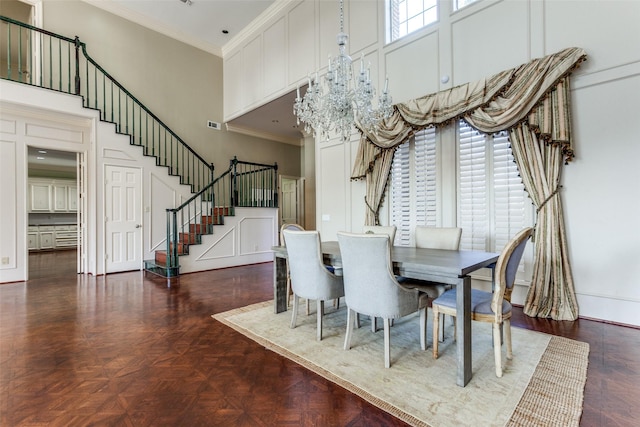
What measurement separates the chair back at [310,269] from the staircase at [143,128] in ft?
10.8

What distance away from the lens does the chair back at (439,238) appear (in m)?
3.17

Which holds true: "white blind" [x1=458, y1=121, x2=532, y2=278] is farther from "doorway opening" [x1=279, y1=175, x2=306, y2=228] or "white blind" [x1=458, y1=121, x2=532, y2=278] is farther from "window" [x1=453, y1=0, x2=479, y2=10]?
"doorway opening" [x1=279, y1=175, x2=306, y2=228]

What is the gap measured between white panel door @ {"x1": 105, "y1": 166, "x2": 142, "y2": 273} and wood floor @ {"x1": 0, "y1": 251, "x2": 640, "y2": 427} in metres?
2.06

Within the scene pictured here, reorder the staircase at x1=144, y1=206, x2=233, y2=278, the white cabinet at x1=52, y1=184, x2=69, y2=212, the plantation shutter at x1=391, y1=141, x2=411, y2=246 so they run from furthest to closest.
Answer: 1. the white cabinet at x1=52, y1=184, x2=69, y2=212
2. the staircase at x1=144, y1=206, x2=233, y2=278
3. the plantation shutter at x1=391, y1=141, x2=411, y2=246

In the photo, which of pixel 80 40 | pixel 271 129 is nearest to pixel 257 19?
pixel 271 129

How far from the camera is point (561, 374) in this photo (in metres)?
2.06

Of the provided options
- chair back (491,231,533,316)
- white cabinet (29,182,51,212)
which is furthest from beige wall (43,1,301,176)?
chair back (491,231,533,316)

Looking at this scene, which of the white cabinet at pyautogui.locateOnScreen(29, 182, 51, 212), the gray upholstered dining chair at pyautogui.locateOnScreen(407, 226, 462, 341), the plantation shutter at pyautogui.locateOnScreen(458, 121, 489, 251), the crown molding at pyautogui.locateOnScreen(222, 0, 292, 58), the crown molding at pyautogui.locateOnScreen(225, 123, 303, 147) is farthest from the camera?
the white cabinet at pyautogui.locateOnScreen(29, 182, 51, 212)

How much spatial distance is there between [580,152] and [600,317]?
5.53 ft

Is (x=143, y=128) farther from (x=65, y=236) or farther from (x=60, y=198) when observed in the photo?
(x=65, y=236)

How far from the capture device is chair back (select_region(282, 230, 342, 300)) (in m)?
2.66

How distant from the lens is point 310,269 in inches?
107

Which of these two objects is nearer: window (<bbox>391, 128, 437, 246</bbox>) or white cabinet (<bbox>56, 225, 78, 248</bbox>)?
window (<bbox>391, 128, 437, 246</bbox>)

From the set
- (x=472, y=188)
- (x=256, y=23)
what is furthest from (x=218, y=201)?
(x=472, y=188)
